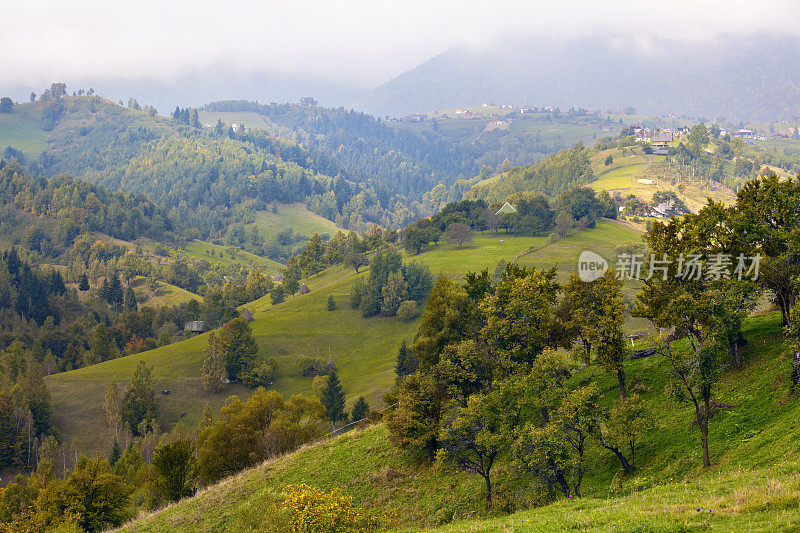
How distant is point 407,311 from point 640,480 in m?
101

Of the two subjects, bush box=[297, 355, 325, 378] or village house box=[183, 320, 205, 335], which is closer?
bush box=[297, 355, 325, 378]

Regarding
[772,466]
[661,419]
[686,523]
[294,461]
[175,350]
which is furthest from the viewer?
[175,350]

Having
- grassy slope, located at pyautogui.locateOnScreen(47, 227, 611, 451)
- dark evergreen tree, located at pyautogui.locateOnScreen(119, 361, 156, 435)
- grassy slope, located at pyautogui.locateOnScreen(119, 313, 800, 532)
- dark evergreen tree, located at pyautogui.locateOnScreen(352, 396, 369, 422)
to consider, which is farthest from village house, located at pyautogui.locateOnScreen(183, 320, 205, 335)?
grassy slope, located at pyautogui.locateOnScreen(119, 313, 800, 532)

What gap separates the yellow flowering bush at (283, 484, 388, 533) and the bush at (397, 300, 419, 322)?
103631 millimetres

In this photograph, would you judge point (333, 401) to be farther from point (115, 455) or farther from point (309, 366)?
point (115, 455)

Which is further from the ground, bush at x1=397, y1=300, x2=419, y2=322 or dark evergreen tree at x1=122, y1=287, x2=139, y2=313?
bush at x1=397, y1=300, x2=419, y2=322

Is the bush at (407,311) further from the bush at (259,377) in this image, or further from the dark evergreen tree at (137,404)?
the dark evergreen tree at (137,404)

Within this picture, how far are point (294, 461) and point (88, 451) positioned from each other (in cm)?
6734

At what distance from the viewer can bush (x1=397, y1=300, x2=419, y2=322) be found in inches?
5197

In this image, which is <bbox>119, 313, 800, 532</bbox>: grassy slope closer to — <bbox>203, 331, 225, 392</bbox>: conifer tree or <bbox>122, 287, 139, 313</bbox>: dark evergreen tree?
<bbox>203, 331, 225, 392</bbox>: conifer tree

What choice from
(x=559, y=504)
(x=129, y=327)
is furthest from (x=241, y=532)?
(x=129, y=327)

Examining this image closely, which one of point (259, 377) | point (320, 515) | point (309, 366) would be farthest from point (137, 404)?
point (320, 515)

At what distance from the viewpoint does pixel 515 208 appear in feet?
568

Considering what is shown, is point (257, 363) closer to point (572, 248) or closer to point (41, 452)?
point (41, 452)
